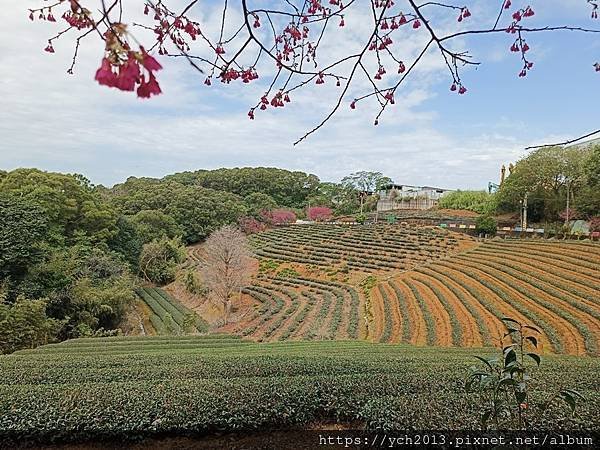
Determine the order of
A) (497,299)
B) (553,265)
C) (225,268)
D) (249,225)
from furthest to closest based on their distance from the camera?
(249,225), (225,268), (553,265), (497,299)

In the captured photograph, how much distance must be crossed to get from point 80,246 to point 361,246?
1712 cm

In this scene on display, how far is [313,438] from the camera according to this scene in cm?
264

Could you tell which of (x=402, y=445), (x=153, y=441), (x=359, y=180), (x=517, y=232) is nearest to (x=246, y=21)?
(x=402, y=445)

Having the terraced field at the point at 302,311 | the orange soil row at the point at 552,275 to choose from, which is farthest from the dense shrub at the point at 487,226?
the terraced field at the point at 302,311

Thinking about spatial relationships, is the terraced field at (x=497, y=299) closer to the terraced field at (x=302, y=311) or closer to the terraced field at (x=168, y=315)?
the terraced field at (x=302, y=311)

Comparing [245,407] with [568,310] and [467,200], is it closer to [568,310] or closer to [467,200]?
[568,310]

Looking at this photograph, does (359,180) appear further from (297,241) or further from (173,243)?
(173,243)

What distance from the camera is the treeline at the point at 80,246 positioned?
13477 mm

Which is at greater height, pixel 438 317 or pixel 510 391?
Result: pixel 510 391

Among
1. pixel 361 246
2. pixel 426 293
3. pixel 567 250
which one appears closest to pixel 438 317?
pixel 426 293

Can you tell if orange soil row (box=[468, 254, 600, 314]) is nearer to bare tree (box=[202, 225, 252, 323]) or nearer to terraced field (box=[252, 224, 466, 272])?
terraced field (box=[252, 224, 466, 272])

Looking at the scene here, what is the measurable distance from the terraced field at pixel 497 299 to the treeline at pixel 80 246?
10.4 metres

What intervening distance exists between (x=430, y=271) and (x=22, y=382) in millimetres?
18136

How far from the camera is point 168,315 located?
656 inches
